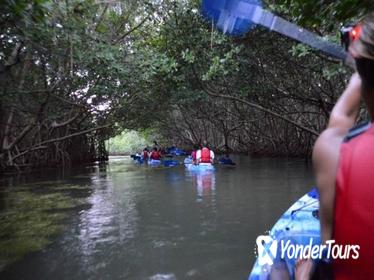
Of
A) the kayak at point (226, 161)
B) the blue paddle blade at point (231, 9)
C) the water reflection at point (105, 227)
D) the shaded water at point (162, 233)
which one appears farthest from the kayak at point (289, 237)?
the kayak at point (226, 161)

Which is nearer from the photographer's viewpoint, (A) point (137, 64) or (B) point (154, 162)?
(A) point (137, 64)

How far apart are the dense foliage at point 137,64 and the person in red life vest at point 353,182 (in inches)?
63.0

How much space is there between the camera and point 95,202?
8.02 m

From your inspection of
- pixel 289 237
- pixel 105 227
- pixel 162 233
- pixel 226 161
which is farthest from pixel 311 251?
pixel 226 161

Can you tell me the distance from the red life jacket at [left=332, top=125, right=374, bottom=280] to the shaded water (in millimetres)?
2790

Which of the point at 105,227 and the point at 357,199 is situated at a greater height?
the point at 357,199

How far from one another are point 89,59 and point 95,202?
257 centimetres

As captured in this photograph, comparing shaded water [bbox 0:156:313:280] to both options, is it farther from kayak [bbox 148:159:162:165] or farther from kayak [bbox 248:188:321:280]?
kayak [bbox 148:159:162:165]

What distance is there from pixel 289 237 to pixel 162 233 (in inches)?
111

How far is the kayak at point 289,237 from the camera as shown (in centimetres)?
233

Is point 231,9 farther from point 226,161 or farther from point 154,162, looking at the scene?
point 154,162

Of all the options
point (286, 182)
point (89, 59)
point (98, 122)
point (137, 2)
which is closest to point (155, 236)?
point (89, 59)

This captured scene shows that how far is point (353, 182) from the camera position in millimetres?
976

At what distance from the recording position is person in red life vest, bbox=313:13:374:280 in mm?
965
